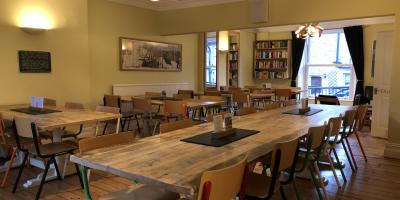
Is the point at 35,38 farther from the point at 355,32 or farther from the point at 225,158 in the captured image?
the point at 355,32

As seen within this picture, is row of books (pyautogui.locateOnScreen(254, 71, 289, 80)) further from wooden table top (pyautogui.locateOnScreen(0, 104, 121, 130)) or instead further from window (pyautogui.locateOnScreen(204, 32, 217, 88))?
wooden table top (pyautogui.locateOnScreen(0, 104, 121, 130))

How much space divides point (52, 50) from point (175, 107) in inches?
90.2

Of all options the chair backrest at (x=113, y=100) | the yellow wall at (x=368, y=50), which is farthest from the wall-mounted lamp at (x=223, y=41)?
the chair backrest at (x=113, y=100)

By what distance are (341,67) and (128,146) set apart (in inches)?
359

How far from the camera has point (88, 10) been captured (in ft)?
19.8

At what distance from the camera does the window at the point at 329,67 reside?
9609mm

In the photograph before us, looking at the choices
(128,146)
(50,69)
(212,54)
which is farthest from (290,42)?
(128,146)

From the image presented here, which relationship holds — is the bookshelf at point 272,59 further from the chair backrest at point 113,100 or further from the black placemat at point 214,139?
the black placemat at point 214,139

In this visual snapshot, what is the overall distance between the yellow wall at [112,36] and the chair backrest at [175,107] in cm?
208

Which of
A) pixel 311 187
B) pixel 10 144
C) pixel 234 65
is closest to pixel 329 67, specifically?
pixel 234 65

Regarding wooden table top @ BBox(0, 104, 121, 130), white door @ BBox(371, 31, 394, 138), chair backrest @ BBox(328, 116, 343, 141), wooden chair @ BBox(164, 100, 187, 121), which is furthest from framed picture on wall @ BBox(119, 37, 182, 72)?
chair backrest @ BBox(328, 116, 343, 141)

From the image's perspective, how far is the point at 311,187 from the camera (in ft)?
11.3

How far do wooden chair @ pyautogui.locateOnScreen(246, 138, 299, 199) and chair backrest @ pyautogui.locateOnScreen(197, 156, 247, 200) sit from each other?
383 millimetres

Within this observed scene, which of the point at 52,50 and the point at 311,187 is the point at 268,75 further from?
the point at 311,187
